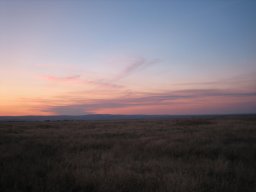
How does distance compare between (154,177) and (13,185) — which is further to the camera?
(154,177)

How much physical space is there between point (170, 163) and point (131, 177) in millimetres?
2286

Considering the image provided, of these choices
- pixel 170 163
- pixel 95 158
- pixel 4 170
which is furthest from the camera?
pixel 95 158

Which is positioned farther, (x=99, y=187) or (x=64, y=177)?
(x=64, y=177)

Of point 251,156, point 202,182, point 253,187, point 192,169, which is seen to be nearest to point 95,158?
point 192,169

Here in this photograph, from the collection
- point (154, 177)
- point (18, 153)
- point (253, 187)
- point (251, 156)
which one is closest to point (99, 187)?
point (154, 177)

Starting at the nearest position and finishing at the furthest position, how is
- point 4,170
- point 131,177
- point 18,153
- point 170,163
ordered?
point 131,177 < point 4,170 < point 170,163 < point 18,153

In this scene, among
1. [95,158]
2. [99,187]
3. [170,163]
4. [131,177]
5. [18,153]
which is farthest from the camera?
[18,153]

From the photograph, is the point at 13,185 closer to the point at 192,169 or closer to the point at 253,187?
the point at 192,169

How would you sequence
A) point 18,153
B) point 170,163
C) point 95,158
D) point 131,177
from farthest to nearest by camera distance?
point 18,153
point 95,158
point 170,163
point 131,177

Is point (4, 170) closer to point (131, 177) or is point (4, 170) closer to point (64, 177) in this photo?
point (64, 177)

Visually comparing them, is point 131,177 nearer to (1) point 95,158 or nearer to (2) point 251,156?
(1) point 95,158

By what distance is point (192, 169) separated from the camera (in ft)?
23.0

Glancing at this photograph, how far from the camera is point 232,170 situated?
6863 mm

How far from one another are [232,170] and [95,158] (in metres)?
5.29
